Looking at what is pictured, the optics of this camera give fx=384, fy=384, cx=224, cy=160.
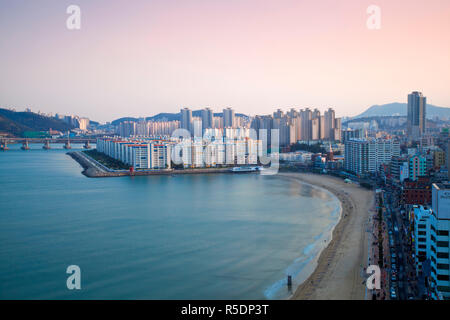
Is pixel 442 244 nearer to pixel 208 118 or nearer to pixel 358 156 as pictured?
pixel 358 156

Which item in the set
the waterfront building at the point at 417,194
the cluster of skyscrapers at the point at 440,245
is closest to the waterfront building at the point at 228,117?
the waterfront building at the point at 417,194

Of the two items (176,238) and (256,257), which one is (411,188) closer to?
(256,257)

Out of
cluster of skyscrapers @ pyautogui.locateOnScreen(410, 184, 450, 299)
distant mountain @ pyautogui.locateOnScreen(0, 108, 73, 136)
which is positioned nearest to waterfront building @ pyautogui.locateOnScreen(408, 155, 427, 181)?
cluster of skyscrapers @ pyautogui.locateOnScreen(410, 184, 450, 299)

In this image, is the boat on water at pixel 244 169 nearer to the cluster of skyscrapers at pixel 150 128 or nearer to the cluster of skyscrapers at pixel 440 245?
the cluster of skyscrapers at pixel 440 245

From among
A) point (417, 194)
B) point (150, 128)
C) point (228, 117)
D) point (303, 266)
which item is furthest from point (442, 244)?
point (150, 128)

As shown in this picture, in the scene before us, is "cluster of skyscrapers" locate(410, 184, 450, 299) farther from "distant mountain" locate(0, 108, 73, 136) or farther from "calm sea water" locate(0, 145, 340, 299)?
"distant mountain" locate(0, 108, 73, 136)
